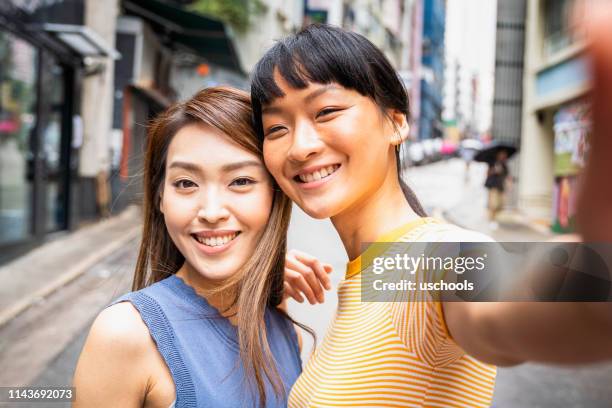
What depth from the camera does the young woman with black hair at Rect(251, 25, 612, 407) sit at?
2.97 feet

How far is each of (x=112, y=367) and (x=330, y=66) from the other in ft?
2.23

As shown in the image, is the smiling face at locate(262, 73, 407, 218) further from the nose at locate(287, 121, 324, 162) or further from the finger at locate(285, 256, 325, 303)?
the finger at locate(285, 256, 325, 303)

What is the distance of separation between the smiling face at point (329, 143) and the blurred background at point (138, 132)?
251 mm

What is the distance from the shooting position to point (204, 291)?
1.33 metres

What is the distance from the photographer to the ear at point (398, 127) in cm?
109

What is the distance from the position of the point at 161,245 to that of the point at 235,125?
1.30 ft

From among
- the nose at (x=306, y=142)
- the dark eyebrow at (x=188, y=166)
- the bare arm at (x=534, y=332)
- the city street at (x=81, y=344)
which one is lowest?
the city street at (x=81, y=344)

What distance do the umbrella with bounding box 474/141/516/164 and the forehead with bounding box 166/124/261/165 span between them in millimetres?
9168

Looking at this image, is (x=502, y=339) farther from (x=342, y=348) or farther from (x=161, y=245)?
(x=161, y=245)

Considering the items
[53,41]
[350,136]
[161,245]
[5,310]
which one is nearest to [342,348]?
[350,136]

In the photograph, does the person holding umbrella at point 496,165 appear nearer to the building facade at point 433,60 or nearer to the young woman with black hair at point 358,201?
the building facade at point 433,60

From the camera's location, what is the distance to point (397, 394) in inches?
35.9

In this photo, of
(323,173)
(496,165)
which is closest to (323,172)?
(323,173)

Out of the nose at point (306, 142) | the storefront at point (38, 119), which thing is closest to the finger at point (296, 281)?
the nose at point (306, 142)
